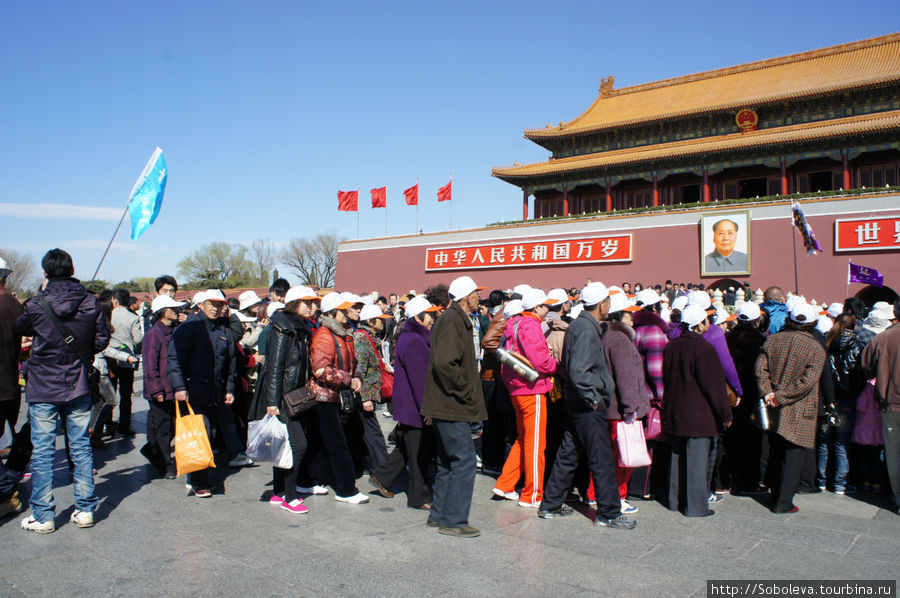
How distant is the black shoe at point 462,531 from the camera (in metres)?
4.11

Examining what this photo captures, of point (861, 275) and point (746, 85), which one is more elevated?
point (746, 85)

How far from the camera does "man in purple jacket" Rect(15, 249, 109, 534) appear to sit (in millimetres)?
4113

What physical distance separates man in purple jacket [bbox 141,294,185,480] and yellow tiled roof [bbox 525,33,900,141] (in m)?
22.0

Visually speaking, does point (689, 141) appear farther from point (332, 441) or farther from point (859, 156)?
point (332, 441)

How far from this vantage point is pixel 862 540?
13.3ft

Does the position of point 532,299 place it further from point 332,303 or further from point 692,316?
point 332,303

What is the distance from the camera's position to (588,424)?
442cm

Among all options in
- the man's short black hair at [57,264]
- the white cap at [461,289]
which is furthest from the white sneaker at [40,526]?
the white cap at [461,289]

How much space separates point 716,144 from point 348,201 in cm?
1516

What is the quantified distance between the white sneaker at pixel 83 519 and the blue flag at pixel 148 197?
3.43 m

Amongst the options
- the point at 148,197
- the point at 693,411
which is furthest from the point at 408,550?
the point at 148,197

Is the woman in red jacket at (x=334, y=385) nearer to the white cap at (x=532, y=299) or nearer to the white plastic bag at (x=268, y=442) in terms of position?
the white plastic bag at (x=268, y=442)

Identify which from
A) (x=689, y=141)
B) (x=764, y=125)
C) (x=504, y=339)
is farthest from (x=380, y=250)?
(x=504, y=339)

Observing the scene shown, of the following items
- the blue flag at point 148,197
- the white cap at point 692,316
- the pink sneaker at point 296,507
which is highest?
the blue flag at point 148,197
